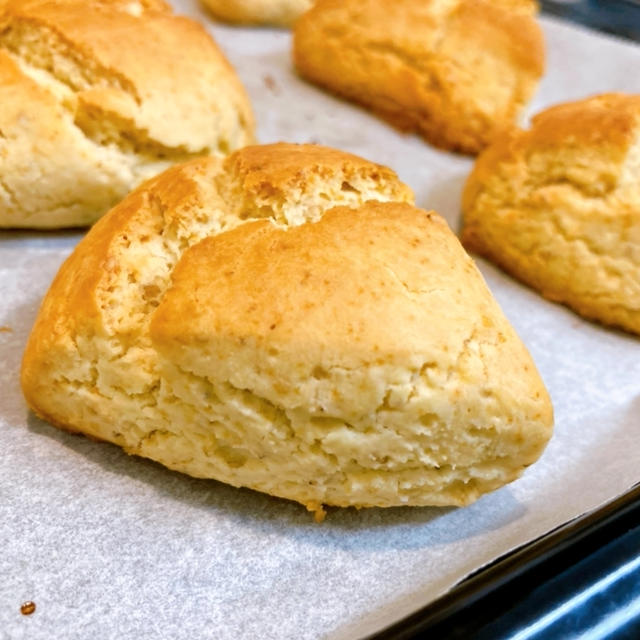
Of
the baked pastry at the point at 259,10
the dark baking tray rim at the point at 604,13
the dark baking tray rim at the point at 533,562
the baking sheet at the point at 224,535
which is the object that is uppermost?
the dark baking tray rim at the point at 604,13

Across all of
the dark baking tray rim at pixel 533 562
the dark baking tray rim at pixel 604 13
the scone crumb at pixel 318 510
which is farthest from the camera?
the dark baking tray rim at pixel 604 13

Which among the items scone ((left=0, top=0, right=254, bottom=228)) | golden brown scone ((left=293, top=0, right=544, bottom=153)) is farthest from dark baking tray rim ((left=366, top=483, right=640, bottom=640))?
golden brown scone ((left=293, top=0, right=544, bottom=153))

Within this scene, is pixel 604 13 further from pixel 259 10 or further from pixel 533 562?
pixel 533 562

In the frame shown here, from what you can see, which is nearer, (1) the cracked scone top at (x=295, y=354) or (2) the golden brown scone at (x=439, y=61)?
(1) the cracked scone top at (x=295, y=354)

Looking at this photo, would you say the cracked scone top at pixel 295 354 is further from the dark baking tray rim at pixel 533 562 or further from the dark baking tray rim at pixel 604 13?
the dark baking tray rim at pixel 604 13

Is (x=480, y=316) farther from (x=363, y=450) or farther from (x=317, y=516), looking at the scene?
(x=317, y=516)

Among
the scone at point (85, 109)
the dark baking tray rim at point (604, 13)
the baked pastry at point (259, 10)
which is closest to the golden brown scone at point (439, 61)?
the baked pastry at point (259, 10)

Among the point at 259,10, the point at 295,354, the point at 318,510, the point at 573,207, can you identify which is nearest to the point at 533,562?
the point at 318,510
